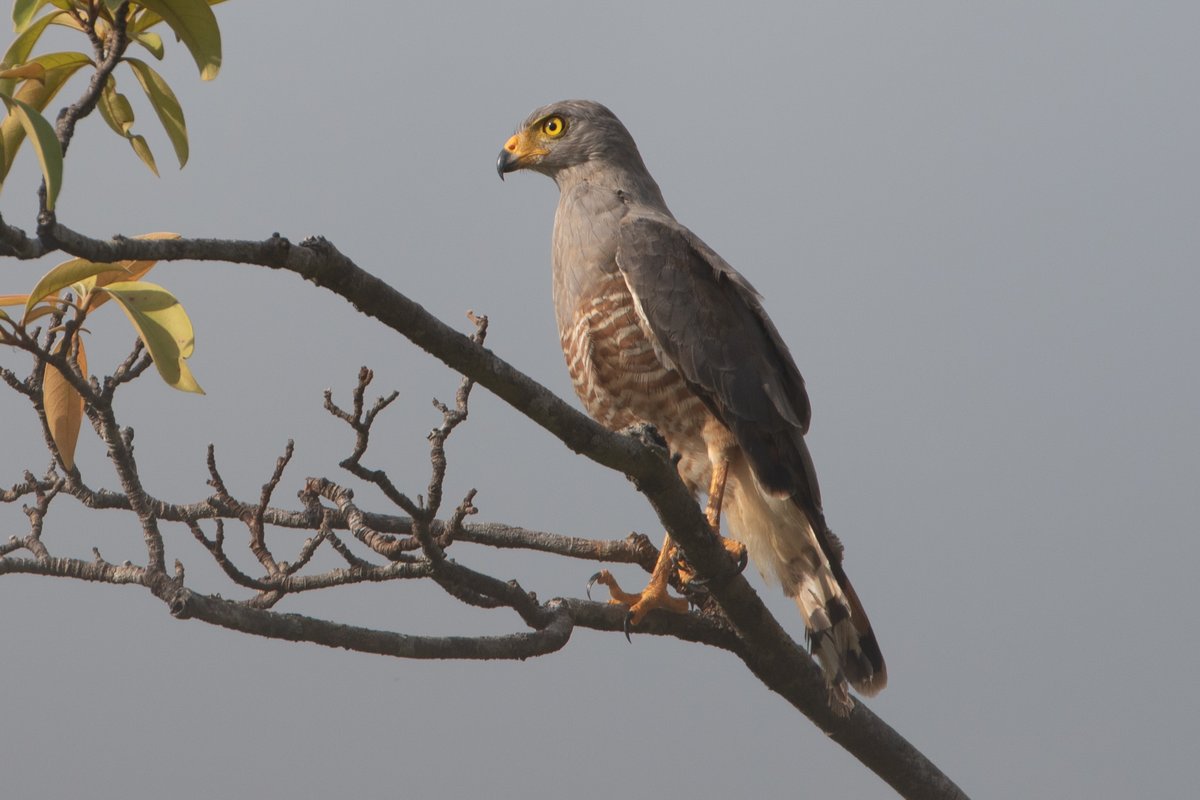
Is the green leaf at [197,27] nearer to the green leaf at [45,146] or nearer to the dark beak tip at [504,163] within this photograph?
the green leaf at [45,146]

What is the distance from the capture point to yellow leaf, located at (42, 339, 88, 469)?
2.75 metres

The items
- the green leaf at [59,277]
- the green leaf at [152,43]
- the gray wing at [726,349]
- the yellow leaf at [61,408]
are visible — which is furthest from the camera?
the gray wing at [726,349]

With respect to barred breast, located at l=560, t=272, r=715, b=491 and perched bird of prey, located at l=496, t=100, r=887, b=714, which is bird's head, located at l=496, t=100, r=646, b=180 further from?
barred breast, located at l=560, t=272, r=715, b=491

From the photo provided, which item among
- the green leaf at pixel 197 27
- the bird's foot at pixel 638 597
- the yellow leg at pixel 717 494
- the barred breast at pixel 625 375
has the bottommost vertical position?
the bird's foot at pixel 638 597

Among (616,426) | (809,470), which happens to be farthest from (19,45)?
(809,470)

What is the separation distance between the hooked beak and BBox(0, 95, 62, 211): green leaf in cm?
337

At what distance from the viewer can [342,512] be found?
3.46m

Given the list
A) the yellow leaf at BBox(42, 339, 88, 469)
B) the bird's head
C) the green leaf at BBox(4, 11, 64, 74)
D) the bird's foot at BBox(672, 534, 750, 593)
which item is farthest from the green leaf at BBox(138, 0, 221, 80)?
the bird's head

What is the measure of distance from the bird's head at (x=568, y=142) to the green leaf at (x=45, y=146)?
3366 millimetres

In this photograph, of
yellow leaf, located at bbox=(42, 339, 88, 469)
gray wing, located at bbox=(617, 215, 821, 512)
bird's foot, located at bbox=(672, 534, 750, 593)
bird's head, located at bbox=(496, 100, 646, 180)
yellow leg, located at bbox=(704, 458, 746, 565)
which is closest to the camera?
yellow leaf, located at bbox=(42, 339, 88, 469)

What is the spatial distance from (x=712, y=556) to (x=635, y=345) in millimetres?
1016

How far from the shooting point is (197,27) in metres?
2.17

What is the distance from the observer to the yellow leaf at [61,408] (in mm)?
2750

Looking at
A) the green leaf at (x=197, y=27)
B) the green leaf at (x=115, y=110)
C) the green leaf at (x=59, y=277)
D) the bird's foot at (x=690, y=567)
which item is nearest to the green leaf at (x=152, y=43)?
the green leaf at (x=197, y=27)
